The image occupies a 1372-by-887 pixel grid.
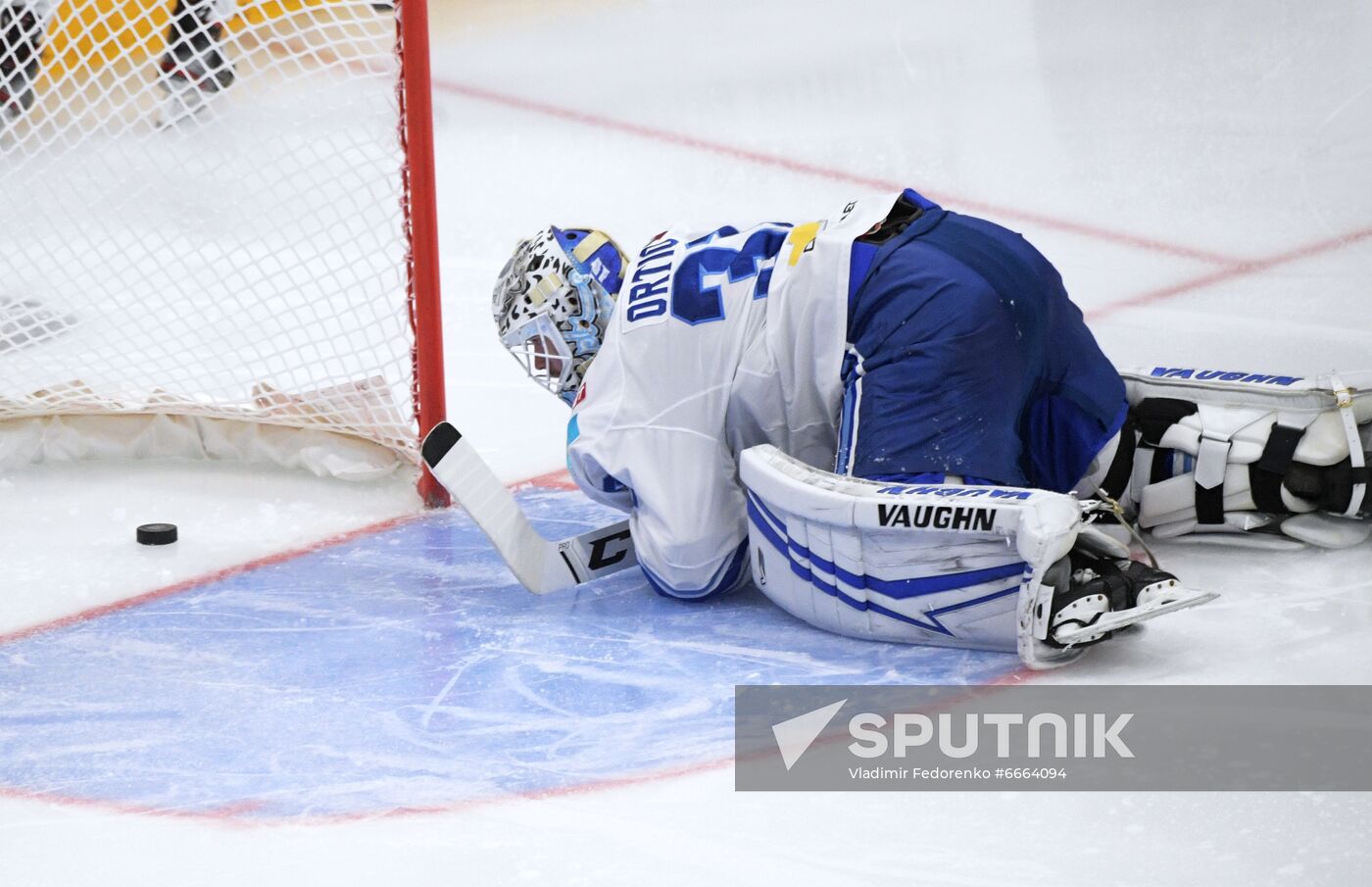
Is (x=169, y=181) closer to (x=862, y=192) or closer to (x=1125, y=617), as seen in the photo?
(x=862, y=192)

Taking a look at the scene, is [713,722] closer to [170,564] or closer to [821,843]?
[821,843]

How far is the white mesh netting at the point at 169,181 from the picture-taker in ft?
11.2

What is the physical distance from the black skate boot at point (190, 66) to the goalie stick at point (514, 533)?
1.09m

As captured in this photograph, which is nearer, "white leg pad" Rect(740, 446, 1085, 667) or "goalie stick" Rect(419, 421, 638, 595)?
"white leg pad" Rect(740, 446, 1085, 667)

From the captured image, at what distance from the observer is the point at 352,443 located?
348cm

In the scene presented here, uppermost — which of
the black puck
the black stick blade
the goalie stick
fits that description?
the black stick blade

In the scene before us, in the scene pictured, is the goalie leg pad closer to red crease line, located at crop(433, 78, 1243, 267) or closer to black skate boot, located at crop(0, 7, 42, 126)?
red crease line, located at crop(433, 78, 1243, 267)

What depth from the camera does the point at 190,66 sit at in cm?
359

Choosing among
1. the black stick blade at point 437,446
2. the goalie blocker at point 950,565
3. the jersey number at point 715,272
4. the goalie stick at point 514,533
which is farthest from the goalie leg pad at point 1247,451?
the black stick blade at point 437,446

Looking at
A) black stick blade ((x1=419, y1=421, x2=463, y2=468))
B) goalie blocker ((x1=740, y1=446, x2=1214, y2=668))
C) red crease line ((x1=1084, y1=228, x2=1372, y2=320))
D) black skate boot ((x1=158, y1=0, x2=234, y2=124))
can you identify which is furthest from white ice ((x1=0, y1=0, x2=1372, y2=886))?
black skate boot ((x1=158, y1=0, x2=234, y2=124))

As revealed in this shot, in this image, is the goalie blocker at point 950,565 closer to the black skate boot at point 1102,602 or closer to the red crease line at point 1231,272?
the black skate boot at point 1102,602

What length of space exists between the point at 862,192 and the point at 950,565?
2.81 metres

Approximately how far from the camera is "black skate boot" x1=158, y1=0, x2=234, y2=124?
3.36 m

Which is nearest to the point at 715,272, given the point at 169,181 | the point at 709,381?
the point at 709,381
